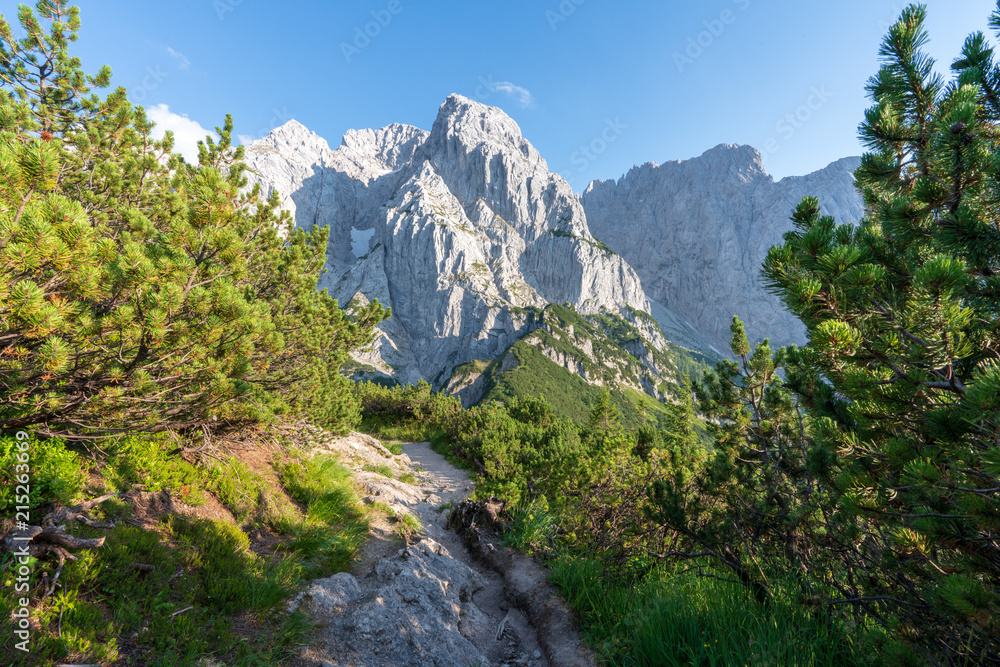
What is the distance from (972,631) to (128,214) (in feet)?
25.4

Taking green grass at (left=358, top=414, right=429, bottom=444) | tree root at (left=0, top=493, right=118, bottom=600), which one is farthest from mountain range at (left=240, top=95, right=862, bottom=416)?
tree root at (left=0, top=493, right=118, bottom=600)

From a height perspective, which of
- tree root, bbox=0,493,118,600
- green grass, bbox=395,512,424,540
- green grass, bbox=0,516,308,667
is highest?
tree root, bbox=0,493,118,600

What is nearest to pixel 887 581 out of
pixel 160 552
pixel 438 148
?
pixel 160 552

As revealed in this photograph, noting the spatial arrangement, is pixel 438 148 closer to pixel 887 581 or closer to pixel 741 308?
pixel 741 308

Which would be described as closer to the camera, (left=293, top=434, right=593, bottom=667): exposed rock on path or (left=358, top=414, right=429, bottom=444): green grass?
(left=293, top=434, right=593, bottom=667): exposed rock on path

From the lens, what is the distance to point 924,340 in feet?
6.80

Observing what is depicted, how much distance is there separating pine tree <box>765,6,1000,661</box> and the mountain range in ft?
366

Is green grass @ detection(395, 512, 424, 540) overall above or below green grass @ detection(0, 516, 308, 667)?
below

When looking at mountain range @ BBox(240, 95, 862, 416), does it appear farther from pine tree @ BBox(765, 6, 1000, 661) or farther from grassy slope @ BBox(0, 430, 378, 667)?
pine tree @ BBox(765, 6, 1000, 661)

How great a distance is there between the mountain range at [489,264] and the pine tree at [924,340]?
112m

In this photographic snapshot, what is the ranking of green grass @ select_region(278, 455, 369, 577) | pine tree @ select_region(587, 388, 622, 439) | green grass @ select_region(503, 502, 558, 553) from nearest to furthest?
Answer: green grass @ select_region(278, 455, 369, 577), green grass @ select_region(503, 502, 558, 553), pine tree @ select_region(587, 388, 622, 439)

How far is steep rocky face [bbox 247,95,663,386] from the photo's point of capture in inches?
5714

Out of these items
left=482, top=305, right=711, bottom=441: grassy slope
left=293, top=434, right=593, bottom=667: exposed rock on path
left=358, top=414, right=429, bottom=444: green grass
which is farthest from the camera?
left=482, top=305, right=711, bottom=441: grassy slope

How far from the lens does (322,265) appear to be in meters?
8.78
